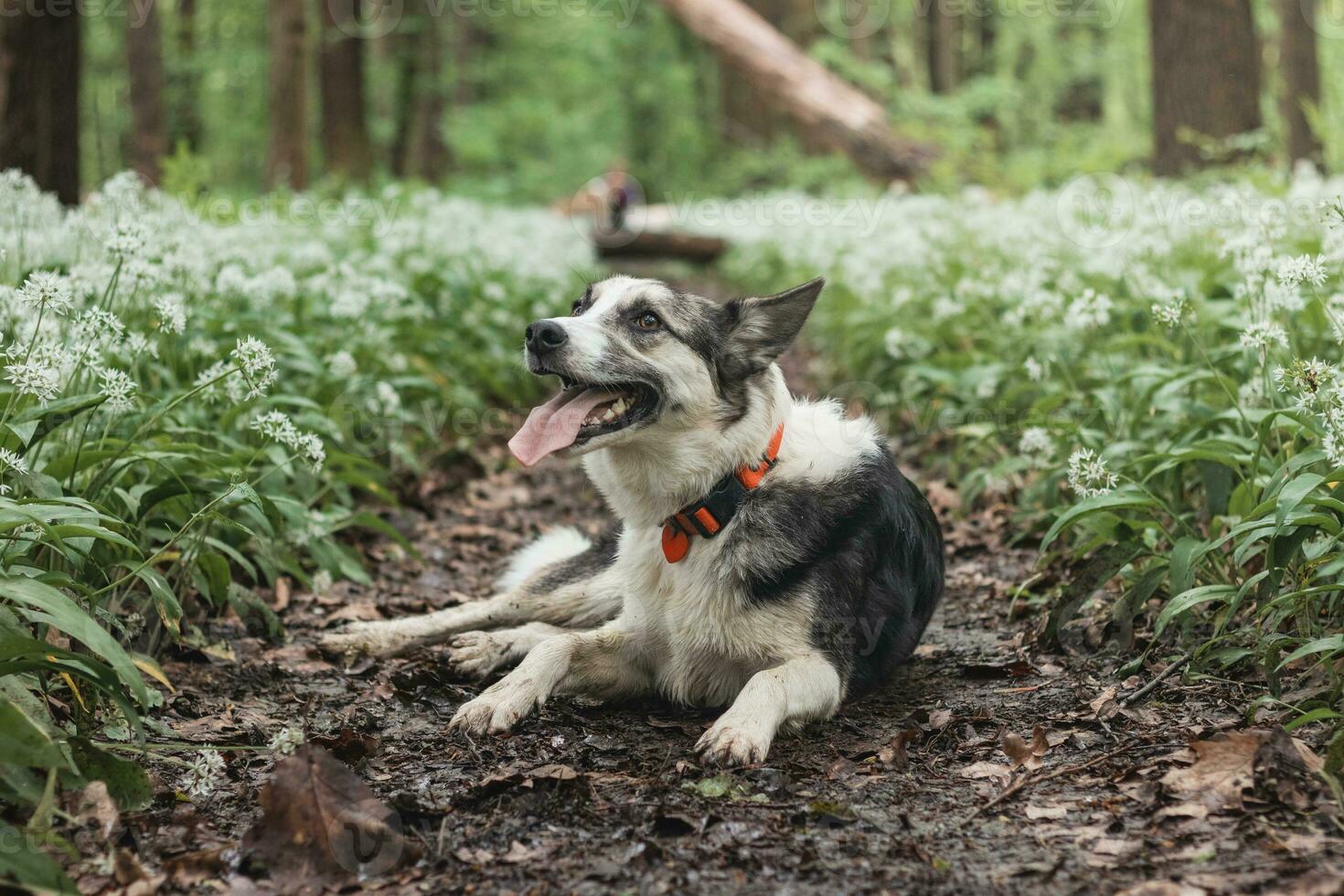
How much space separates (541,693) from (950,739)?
4.71ft

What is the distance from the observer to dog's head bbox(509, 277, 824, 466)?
4.01 metres

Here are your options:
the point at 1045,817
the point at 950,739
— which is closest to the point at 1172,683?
the point at 950,739

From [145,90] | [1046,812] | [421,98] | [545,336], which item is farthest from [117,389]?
[421,98]

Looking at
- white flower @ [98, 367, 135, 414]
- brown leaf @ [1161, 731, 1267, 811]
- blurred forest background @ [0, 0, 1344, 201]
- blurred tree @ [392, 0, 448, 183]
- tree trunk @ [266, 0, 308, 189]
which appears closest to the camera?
brown leaf @ [1161, 731, 1267, 811]

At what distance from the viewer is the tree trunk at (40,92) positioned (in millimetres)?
7781

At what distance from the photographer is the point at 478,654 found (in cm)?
469

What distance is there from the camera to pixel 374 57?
29.9m

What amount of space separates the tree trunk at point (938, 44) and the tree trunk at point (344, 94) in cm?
1741

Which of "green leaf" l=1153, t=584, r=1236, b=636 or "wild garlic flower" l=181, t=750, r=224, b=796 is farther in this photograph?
"green leaf" l=1153, t=584, r=1236, b=636

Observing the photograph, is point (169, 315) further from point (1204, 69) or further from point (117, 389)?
point (1204, 69)

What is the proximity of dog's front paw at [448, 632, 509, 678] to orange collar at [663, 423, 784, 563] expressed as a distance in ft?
3.18

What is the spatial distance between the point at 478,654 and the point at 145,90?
1589 centimetres

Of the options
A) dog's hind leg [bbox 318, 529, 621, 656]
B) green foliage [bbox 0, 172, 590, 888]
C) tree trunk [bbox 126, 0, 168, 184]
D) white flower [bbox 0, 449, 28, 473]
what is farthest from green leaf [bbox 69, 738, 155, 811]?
tree trunk [bbox 126, 0, 168, 184]

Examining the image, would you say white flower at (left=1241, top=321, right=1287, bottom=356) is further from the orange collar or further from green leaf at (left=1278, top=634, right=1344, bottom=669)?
the orange collar
